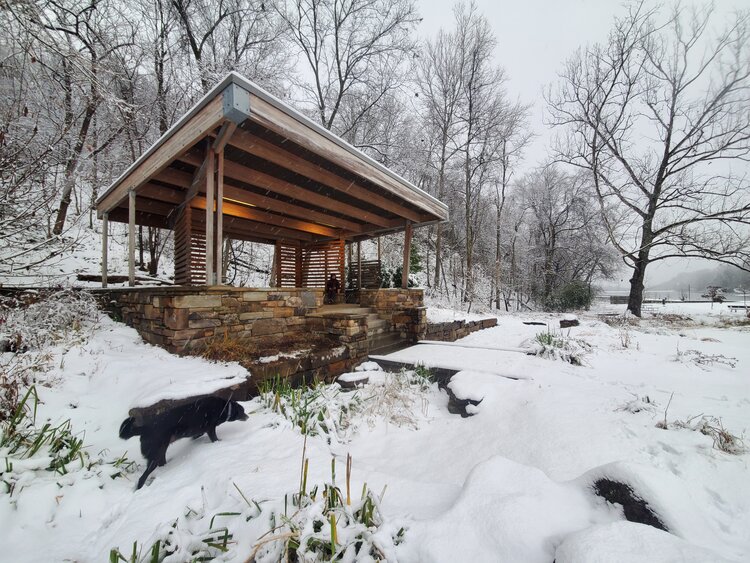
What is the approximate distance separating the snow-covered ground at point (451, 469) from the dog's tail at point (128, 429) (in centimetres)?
13

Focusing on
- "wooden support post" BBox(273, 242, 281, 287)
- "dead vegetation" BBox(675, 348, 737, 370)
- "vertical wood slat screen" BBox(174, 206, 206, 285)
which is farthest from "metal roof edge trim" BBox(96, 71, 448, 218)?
"dead vegetation" BBox(675, 348, 737, 370)

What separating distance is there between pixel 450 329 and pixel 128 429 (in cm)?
584

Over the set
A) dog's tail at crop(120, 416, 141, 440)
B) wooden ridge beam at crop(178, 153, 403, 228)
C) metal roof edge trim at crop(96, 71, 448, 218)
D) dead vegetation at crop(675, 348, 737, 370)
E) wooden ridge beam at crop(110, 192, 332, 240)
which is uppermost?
metal roof edge trim at crop(96, 71, 448, 218)

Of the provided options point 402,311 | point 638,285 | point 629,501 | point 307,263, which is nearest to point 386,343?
point 402,311

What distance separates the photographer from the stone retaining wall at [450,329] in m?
6.22

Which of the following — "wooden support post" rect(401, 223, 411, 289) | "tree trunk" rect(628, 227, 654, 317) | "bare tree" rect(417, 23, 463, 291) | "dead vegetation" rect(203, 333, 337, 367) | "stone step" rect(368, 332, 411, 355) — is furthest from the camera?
"bare tree" rect(417, 23, 463, 291)

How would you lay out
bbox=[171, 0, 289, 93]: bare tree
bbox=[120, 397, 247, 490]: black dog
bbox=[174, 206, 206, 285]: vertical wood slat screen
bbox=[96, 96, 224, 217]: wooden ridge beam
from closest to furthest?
1. bbox=[120, 397, 247, 490]: black dog
2. bbox=[96, 96, 224, 217]: wooden ridge beam
3. bbox=[174, 206, 206, 285]: vertical wood slat screen
4. bbox=[171, 0, 289, 93]: bare tree

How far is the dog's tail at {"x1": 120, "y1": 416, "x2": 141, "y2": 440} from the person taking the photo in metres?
1.99

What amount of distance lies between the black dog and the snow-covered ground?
0.12 metres

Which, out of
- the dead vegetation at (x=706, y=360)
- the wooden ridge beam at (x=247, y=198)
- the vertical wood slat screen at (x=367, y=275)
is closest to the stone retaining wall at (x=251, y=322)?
the wooden ridge beam at (x=247, y=198)

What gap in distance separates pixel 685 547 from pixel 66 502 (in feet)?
9.06

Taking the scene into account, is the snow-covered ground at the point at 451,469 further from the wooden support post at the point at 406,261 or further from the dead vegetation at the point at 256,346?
the wooden support post at the point at 406,261

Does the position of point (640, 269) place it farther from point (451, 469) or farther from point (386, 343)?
point (451, 469)

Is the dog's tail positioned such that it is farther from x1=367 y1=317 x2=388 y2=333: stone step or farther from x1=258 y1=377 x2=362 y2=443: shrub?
x1=367 y1=317 x2=388 y2=333: stone step
